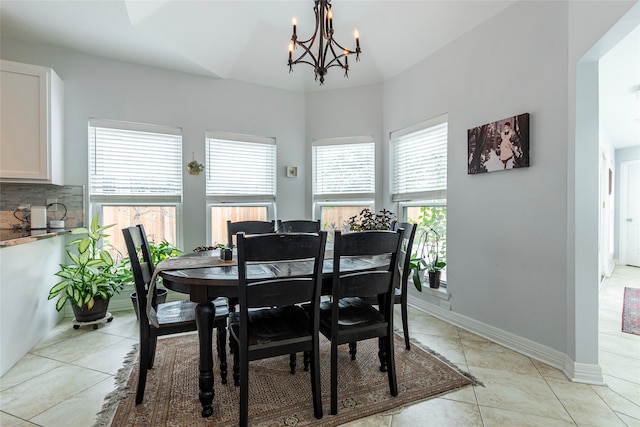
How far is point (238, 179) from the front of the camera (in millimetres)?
3887

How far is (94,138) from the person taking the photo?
322 centimetres

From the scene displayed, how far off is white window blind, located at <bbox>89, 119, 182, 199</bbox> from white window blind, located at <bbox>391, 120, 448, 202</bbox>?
2.63 m

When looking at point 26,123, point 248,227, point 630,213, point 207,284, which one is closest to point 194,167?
point 248,227

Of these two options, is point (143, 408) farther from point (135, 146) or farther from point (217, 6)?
point (217, 6)

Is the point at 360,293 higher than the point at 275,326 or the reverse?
higher

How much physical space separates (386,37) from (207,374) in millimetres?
3563

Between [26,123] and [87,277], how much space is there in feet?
4.80

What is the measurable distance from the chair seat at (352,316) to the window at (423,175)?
1.69 metres

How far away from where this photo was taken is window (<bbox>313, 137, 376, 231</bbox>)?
4012mm

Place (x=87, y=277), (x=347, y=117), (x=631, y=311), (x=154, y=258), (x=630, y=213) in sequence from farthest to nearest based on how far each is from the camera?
(x=630, y=213)
(x=347, y=117)
(x=631, y=311)
(x=154, y=258)
(x=87, y=277)

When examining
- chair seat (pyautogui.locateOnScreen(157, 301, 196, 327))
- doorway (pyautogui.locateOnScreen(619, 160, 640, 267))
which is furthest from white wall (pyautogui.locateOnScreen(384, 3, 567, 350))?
doorway (pyautogui.locateOnScreen(619, 160, 640, 267))

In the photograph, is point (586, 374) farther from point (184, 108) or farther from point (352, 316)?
point (184, 108)

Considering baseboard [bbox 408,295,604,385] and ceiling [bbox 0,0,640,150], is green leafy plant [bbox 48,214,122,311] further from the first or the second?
baseboard [bbox 408,295,604,385]

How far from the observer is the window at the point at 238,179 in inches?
147
